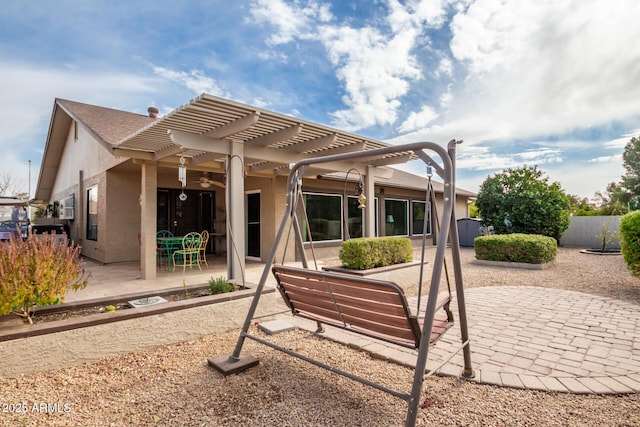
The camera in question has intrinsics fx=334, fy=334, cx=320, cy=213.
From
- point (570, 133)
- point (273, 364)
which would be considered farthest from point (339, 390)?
point (570, 133)

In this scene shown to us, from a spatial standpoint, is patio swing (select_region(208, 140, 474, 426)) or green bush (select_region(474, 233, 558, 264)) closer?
patio swing (select_region(208, 140, 474, 426))

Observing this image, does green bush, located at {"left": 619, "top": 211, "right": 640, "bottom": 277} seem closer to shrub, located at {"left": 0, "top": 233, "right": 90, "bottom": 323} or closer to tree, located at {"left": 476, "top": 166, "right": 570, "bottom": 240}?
tree, located at {"left": 476, "top": 166, "right": 570, "bottom": 240}

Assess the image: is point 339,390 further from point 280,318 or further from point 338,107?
point 338,107

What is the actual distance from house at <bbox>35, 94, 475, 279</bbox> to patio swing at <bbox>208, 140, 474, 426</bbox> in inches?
73.6

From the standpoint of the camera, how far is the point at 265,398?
7.79ft

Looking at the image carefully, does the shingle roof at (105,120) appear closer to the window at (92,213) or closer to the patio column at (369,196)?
the window at (92,213)

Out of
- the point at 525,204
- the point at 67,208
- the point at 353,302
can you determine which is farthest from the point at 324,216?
the point at 67,208

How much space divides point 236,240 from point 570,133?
21.9 meters

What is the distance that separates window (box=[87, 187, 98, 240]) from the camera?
9.48 meters

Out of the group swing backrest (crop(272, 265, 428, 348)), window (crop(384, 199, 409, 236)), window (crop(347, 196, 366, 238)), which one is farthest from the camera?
window (crop(384, 199, 409, 236))

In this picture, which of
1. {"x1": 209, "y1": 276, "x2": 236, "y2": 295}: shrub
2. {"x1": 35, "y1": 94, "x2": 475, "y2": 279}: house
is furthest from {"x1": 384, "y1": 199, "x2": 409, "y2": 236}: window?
{"x1": 209, "y1": 276, "x2": 236, "y2": 295}: shrub

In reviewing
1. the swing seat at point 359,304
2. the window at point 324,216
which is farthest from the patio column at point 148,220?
the swing seat at point 359,304

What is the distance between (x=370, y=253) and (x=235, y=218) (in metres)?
2.54

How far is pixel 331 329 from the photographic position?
3832 millimetres
